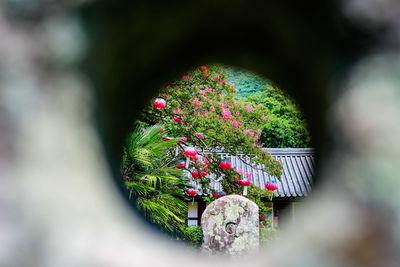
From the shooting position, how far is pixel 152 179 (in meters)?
2.83

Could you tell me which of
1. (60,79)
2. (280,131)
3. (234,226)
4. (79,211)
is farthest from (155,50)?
(280,131)

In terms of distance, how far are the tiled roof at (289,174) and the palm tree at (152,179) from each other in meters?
3.82

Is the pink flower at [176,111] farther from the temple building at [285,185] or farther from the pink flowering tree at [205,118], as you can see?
the temple building at [285,185]

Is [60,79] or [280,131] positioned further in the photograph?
[280,131]

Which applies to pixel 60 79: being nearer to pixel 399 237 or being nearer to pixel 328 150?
pixel 328 150

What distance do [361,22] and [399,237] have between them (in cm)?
28

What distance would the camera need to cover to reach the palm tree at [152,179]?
265cm

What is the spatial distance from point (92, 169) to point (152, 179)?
242 cm

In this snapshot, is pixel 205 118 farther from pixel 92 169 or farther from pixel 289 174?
pixel 289 174

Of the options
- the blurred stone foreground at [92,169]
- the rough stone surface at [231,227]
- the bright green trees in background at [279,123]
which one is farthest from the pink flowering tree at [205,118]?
the bright green trees in background at [279,123]

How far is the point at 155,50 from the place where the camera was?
65cm

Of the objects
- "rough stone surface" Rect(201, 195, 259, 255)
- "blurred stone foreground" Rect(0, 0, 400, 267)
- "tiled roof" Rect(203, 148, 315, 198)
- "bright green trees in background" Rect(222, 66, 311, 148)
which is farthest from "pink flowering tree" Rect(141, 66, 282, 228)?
"bright green trees in background" Rect(222, 66, 311, 148)

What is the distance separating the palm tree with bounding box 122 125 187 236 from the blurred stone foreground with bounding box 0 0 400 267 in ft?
6.79

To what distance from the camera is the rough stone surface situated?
3.78 m
